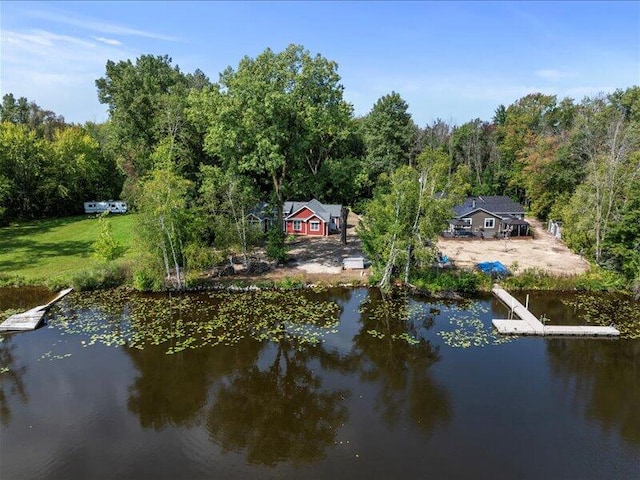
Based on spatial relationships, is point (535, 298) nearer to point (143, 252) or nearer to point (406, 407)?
point (406, 407)

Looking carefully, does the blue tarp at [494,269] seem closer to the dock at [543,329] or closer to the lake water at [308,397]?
the lake water at [308,397]

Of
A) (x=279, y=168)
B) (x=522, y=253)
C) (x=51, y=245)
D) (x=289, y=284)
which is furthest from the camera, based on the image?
(x=51, y=245)

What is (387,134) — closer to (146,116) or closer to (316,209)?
(316,209)

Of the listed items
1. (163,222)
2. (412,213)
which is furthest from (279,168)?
(412,213)

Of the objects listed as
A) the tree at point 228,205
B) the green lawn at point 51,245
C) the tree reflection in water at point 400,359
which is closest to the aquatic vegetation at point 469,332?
the tree reflection in water at point 400,359

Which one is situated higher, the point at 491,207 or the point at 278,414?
the point at 491,207

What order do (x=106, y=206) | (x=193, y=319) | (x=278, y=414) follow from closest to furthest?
(x=278, y=414)
(x=193, y=319)
(x=106, y=206)
